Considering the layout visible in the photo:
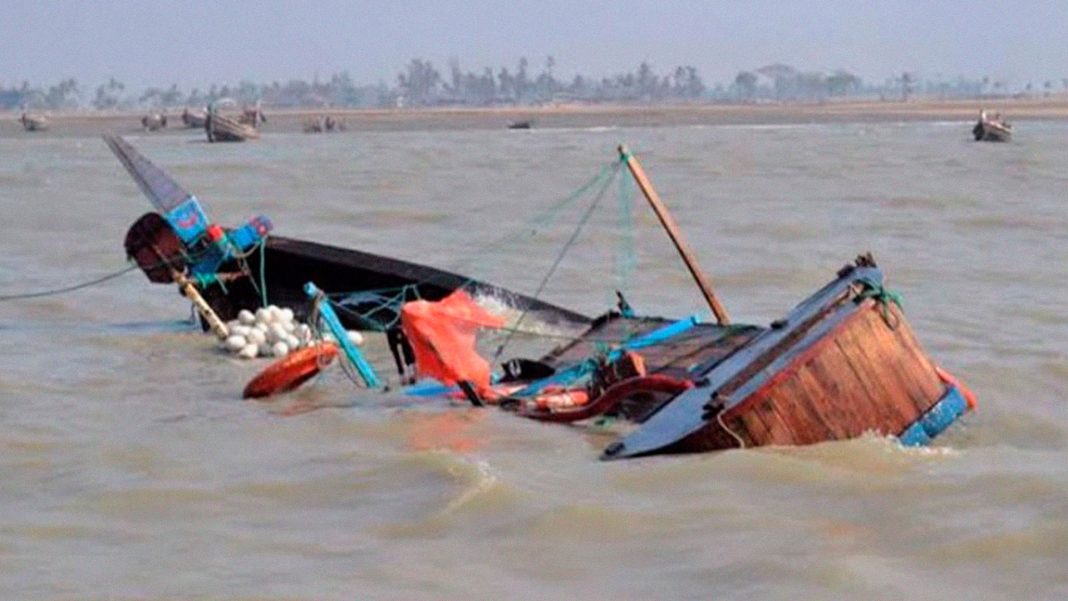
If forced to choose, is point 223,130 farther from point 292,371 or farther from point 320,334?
point 292,371

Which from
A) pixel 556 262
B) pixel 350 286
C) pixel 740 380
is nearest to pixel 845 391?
pixel 740 380

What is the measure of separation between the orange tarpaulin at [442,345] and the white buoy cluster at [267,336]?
239 cm

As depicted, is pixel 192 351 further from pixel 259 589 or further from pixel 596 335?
pixel 259 589

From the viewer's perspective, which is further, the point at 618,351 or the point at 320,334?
the point at 320,334

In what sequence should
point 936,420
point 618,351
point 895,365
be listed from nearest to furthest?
point 895,365, point 936,420, point 618,351

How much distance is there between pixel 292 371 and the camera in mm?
10797

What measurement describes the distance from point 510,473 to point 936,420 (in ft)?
6.97

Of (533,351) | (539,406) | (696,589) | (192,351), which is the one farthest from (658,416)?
(192,351)

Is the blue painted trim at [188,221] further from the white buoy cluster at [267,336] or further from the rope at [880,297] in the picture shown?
the rope at [880,297]

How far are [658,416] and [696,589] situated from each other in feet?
7.49

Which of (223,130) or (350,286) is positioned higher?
(350,286)

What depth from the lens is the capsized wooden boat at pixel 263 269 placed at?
13062 millimetres

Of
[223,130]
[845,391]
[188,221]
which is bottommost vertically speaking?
[223,130]

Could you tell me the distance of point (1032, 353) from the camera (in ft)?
41.0
